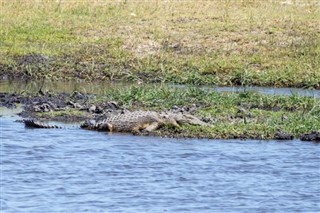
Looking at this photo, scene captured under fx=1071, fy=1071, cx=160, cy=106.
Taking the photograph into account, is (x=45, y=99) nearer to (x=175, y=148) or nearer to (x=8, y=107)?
(x=8, y=107)

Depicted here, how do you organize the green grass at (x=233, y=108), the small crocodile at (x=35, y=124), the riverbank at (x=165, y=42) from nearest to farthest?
1. the green grass at (x=233, y=108)
2. the small crocodile at (x=35, y=124)
3. the riverbank at (x=165, y=42)

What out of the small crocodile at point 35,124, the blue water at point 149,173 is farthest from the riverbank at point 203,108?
the small crocodile at point 35,124

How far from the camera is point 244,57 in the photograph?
22422 mm

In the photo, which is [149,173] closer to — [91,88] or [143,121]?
[143,121]

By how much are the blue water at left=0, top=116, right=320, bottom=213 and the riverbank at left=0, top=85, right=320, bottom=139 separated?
319 mm

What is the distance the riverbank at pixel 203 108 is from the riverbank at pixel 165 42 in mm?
2385

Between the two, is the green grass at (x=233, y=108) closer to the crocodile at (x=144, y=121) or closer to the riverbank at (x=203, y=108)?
the riverbank at (x=203, y=108)

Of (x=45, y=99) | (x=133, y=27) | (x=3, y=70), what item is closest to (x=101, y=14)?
(x=133, y=27)

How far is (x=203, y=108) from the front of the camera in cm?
1711

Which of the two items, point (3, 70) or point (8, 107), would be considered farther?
point (3, 70)

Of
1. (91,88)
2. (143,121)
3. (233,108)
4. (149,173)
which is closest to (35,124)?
(143,121)

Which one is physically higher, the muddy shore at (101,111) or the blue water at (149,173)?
the muddy shore at (101,111)

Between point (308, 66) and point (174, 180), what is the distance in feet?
29.2

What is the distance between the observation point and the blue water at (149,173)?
11.9 m
